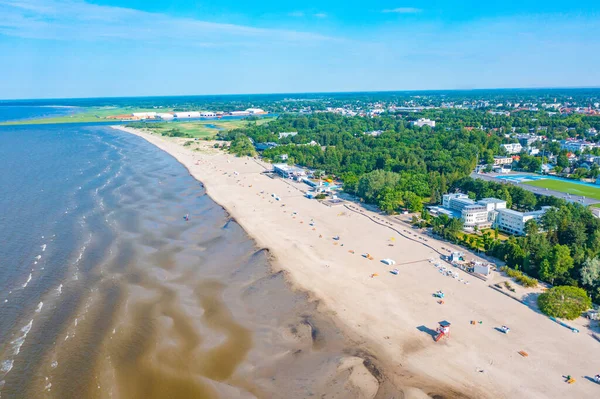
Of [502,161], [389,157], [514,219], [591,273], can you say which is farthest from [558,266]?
[502,161]

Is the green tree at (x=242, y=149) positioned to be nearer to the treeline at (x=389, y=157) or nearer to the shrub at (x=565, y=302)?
the treeline at (x=389, y=157)

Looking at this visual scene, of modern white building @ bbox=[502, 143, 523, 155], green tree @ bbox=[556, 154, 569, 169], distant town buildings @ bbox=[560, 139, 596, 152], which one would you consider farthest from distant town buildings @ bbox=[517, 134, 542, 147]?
green tree @ bbox=[556, 154, 569, 169]

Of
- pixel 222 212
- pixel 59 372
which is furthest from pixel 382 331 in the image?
pixel 222 212

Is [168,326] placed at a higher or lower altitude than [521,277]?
lower

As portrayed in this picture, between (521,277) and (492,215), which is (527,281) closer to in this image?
(521,277)

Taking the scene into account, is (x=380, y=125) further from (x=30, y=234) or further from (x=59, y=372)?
(x=59, y=372)

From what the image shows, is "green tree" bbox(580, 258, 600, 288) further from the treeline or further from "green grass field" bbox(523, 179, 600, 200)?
"green grass field" bbox(523, 179, 600, 200)
